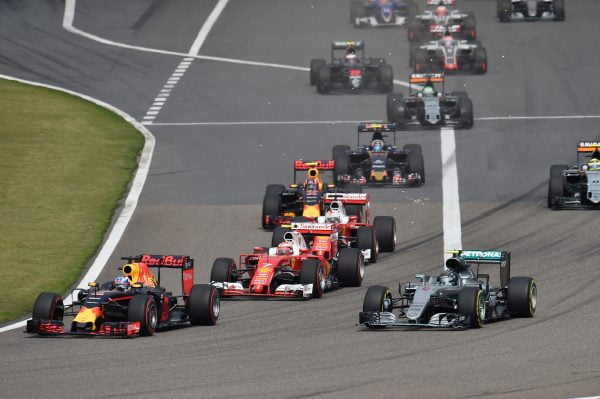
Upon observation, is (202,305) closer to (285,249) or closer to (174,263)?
(174,263)

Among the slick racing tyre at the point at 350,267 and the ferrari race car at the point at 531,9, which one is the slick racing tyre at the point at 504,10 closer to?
the ferrari race car at the point at 531,9

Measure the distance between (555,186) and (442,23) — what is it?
941 inches

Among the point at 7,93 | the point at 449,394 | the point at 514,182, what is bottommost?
the point at 449,394

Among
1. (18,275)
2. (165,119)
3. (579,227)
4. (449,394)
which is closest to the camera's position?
(449,394)

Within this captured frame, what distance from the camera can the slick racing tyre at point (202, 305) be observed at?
108ft

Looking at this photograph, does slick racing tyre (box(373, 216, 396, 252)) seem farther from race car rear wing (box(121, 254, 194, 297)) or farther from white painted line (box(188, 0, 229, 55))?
white painted line (box(188, 0, 229, 55))

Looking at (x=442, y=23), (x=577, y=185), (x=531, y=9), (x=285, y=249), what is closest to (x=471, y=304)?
(x=285, y=249)

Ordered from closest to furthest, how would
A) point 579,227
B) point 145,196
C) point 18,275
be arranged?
1. point 18,275
2. point 579,227
3. point 145,196

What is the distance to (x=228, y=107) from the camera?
206 feet

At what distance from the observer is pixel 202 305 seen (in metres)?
33.0

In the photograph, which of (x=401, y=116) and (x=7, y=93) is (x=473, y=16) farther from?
(x=7, y=93)

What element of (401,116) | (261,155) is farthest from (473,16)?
(261,155)

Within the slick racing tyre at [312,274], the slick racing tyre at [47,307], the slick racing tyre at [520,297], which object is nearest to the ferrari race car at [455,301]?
the slick racing tyre at [520,297]

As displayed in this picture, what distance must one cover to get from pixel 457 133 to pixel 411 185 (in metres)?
7.67
